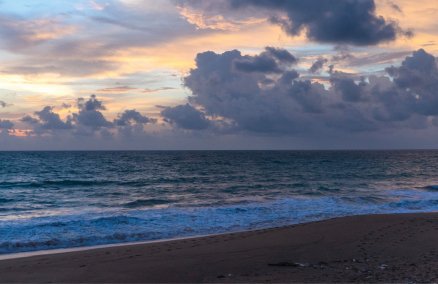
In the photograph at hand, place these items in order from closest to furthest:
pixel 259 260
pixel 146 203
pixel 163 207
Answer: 1. pixel 259 260
2. pixel 163 207
3. pixel 146 203

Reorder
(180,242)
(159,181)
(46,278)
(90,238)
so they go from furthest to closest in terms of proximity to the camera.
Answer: (159,181) < (90,238) < (180,242) < (46,278)

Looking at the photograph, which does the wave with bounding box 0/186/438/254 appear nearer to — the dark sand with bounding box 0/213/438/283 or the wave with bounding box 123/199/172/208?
the wave with bounding box 123/199/172/208

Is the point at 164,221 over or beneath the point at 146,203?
over

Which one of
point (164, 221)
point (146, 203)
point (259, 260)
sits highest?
point (259, 260)

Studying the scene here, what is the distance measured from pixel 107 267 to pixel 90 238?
5.92 meters

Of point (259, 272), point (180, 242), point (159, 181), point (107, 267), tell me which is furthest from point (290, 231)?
point (159, 181)

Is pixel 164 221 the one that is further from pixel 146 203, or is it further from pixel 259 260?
pixel 259 260

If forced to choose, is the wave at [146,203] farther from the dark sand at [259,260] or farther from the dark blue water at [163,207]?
the dark sand at [259,260]

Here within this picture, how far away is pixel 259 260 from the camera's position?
1272 cm

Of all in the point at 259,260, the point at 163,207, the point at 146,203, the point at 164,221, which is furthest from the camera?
the point at 146,203

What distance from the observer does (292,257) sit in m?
13.1

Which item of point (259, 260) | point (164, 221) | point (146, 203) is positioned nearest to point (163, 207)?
point (146, 203)

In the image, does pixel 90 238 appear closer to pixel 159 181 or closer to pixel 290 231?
pixel 290 231

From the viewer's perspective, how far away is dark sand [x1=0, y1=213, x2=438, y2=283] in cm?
1079
